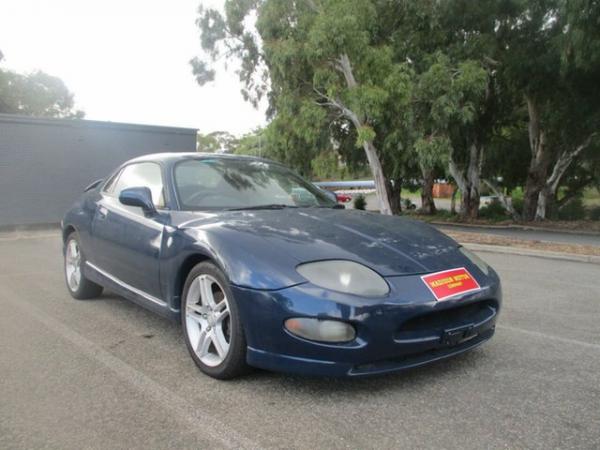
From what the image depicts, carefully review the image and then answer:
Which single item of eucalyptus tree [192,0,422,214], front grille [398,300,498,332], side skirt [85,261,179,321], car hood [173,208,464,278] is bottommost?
side skirt [85,261,179,321]

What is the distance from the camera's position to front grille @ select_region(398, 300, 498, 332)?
2.85 metres

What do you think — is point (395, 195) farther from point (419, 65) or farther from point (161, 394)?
point (161, 394)

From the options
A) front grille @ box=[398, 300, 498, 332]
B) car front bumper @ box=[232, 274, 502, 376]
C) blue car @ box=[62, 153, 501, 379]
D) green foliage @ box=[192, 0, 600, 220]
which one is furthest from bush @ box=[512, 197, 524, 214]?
car front bumper @ box=[232, 274, 502, 376]

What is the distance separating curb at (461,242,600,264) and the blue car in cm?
619

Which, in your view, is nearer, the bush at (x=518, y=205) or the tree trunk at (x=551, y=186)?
the tree trunk at (x=551, y=186)

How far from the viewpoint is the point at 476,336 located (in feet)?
10.4

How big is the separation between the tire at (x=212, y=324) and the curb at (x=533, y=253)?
24.9 ft

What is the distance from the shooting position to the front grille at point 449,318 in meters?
2.85

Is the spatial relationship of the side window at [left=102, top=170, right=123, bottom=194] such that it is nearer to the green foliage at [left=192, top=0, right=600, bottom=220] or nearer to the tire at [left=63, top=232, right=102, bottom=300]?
the tire at [left=63, top=232, right=102, bottom=300]

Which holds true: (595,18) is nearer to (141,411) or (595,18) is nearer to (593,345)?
(593,345)

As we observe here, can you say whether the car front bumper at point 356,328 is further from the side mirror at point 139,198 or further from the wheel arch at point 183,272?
the side mirror at point 139,198

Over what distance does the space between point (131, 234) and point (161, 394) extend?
1496 mm

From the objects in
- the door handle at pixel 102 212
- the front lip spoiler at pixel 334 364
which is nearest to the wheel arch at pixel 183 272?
the front lip spoiler at pixel 334 364

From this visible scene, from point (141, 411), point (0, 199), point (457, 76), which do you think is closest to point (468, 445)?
point (141, 411)
